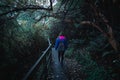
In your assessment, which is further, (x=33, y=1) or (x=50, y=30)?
(x=50, y=30)

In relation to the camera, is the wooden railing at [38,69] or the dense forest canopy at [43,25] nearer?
the wooden railing at [38,69]

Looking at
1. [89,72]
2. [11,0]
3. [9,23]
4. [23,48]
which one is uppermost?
[11,0]

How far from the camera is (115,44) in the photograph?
6.49 metres

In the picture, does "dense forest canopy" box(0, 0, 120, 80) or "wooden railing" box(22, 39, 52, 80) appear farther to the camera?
"dense forest canopy" box(0, 0, 120, 80)

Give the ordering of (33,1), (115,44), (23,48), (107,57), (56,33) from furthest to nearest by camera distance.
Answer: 1. (56,33)
2. (107,57)
3. (23,48)
4. (33,1)
5. (115,44)

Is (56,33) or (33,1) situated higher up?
(33,1)

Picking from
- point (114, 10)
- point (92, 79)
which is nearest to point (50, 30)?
point (114, 10)

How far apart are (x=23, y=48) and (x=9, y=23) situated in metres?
2.74

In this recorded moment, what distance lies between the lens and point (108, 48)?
11.9 meters

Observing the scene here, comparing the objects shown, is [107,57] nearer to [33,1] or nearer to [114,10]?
[114,10]

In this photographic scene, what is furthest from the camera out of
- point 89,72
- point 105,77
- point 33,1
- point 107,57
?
point 107,57

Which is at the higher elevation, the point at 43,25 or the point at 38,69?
the point at 43,25

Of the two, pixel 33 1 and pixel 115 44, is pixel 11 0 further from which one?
pixel 115 44

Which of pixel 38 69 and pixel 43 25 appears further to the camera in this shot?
pixel 43 25
